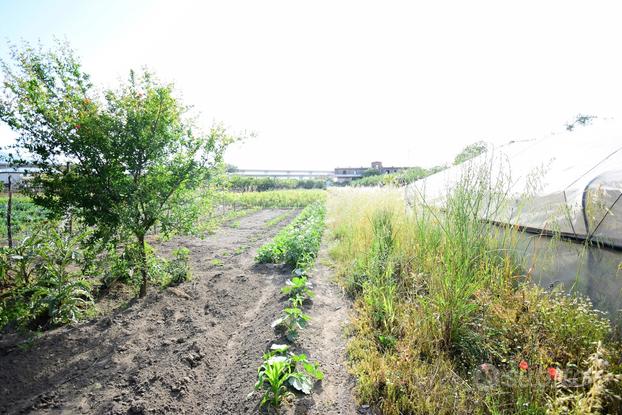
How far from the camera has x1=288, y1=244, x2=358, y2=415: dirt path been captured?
2.16m

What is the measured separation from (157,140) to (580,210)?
15.1 ft

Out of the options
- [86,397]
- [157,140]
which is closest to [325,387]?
[86,397]

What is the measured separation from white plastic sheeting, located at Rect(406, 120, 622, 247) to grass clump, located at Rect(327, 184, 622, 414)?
0.40m

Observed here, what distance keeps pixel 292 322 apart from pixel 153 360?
1.25 m

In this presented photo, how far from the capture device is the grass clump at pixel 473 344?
77.4 inches

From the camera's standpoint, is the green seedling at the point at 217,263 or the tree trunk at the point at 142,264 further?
the green seedling at the point at 217,263

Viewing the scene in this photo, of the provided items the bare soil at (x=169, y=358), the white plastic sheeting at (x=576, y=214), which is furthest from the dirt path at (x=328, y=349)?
the white plastic sheeting at (x=576, y=214)

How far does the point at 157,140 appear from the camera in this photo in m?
3.44

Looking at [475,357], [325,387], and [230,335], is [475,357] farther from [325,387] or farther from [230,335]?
[230,335]

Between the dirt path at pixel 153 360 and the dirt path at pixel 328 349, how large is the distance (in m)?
0.08

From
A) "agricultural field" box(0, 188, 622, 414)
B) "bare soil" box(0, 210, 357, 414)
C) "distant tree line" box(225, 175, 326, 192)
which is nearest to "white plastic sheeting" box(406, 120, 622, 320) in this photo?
"agricultural field" box(0, 188, 622, 414)

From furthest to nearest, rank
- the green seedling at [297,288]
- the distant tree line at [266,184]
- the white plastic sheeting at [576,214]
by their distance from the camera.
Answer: the distant tree line at [266,184] → the green seedling at [297,288] → the white plastic sheeting at [576,214]

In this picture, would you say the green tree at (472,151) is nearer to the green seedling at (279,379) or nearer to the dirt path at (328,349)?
the dirt path at (328,349)

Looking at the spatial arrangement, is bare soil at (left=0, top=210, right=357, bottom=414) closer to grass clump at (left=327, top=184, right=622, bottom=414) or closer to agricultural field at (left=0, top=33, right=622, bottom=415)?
agricultural field at (left=0, top=33, right=622, bottom=415)
